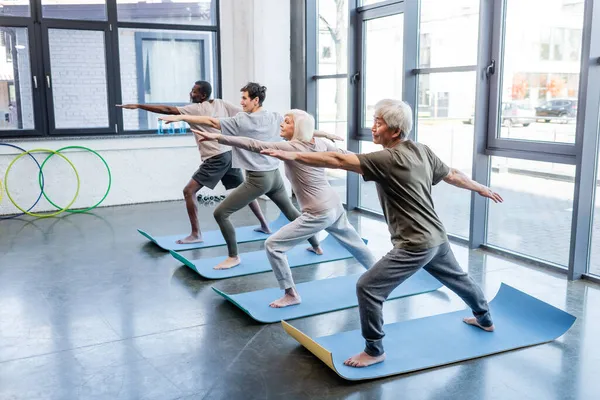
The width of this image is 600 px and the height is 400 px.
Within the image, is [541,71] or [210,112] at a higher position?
[541,71]

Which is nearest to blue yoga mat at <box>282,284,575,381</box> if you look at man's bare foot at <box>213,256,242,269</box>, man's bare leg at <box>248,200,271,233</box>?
man's bare foot at <box>213,256,242,269</box>

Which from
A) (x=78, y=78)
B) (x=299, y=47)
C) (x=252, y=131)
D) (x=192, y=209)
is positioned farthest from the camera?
(x=299, y=47)

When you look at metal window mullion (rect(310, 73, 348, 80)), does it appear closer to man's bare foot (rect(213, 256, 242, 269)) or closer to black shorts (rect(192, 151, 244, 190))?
black shorts (rect(192, 151, 244, 190))

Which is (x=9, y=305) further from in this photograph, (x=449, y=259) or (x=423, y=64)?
(x=423, y=64)

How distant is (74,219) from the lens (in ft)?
23.8

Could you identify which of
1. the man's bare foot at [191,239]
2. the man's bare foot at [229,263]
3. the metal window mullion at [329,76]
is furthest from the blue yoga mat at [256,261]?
the metal window mullion at [329,76]

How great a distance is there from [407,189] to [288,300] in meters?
1.51

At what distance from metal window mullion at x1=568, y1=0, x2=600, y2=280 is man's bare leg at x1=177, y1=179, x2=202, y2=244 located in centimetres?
337

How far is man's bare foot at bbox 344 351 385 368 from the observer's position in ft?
10.6

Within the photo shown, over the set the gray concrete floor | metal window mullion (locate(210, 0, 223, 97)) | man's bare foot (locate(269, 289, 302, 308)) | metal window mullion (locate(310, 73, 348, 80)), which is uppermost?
metal window mullion (locate(210, 0, 223, 97))

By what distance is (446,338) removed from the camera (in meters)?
3.60

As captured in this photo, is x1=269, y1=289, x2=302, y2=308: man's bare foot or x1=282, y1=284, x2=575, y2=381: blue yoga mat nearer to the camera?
x1=282, y1=284, x2=575, y2=381: blue yoga mat

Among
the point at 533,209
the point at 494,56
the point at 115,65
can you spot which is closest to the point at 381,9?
the point at 494,56

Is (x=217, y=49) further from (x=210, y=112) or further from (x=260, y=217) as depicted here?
(x=260, y=217)
